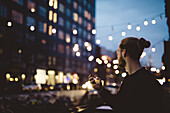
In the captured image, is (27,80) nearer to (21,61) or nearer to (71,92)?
(21,61)

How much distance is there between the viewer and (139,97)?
68.5 inches

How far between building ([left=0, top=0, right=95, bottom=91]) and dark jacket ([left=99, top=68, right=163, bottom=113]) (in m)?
25.0

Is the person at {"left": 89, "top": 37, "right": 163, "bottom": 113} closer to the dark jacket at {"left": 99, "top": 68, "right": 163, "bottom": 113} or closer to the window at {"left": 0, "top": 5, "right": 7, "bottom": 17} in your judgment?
the dark jacket at {"left": 99, "top": 68, "right": 163, "bottom": 113}

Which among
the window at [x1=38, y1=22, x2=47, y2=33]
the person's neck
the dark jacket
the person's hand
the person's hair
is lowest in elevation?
the dark jacket

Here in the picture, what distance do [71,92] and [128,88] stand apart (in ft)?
61.9

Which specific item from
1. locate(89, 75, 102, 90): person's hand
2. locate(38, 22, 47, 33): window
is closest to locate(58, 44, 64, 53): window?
locate(38, 22, 47, 33): window

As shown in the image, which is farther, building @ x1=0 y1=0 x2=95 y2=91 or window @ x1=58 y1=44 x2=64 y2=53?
window @ x1=58 y1=44 x2=64 y2=53

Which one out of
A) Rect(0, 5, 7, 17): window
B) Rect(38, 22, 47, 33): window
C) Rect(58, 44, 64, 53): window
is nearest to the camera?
Rect(0, 5, 7, 17): window

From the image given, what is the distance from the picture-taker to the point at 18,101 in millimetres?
10492

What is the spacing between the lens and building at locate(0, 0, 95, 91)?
121 ft

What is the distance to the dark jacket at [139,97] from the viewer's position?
1.74 m

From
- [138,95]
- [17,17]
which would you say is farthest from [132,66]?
[17,17]

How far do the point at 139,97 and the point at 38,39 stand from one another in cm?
4452

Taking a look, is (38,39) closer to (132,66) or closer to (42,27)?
(42,27)
